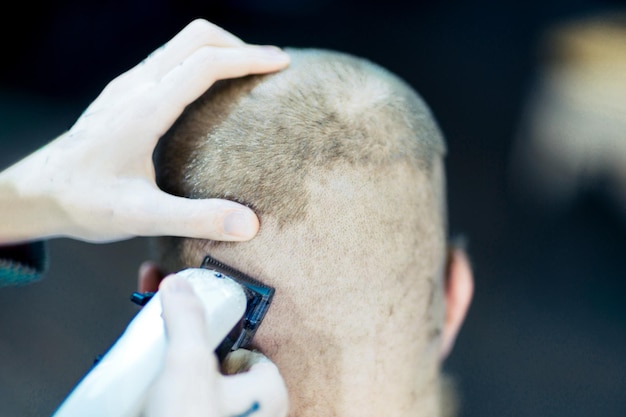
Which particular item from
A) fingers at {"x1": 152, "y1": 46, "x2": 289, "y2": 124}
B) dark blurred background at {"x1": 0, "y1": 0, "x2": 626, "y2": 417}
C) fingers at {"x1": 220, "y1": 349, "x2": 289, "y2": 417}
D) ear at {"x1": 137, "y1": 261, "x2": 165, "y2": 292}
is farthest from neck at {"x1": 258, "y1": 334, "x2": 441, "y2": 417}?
dark blurred background at {"x1": 0, "y1": 0, "x2": 626, "y2": 417}

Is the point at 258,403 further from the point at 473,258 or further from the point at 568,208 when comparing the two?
the point at 568,208

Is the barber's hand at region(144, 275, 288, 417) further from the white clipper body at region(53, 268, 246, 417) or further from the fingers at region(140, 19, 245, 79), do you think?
the fingers at region(140, 19, 245, 79)

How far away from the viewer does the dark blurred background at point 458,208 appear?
1.61 meters

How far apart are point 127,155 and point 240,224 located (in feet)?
0.61

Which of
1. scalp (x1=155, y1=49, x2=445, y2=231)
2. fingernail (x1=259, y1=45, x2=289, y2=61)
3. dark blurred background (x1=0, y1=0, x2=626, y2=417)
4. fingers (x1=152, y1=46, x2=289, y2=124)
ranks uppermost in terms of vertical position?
fingernail (x1=259, y1=45, x2=289, y2=61)

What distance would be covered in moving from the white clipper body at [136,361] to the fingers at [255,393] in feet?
0.15

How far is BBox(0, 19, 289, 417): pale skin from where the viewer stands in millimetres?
660

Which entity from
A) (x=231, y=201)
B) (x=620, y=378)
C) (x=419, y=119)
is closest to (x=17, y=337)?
(x=231, y=201)

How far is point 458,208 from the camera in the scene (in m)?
1.86

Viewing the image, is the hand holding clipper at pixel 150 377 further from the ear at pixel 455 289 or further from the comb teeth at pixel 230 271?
the ear at pixel 455 289

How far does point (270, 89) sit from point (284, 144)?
90 millimetres

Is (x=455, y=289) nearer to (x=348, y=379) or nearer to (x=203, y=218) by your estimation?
(x=348, y=379)

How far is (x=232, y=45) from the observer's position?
772mm

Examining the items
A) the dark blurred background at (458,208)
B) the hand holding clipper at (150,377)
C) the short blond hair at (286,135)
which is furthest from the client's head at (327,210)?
the dark blurred background at (458,208)
